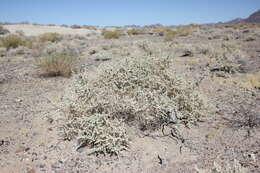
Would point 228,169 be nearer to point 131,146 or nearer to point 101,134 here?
point 131,146

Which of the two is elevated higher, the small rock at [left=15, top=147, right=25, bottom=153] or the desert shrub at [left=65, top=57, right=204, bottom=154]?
the desert shrub at [left=65, top=57, right=204, bottom=154]

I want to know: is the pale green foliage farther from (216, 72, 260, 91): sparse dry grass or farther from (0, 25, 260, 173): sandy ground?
(216, 72, 260, 91): sparse dry grass

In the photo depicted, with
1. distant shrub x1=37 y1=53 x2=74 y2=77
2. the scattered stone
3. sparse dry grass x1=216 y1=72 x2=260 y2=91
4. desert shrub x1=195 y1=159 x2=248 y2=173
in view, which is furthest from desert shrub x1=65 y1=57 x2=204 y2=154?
distant shrub x1=37 y1=53 x2=74 y2=77

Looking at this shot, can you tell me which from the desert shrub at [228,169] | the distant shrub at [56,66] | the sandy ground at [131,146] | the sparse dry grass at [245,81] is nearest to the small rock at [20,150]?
the sandy ground at [131,146]

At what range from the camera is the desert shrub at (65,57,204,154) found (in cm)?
334

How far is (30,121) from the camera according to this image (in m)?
4.25

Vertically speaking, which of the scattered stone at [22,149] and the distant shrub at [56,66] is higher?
the distant shrub at [56,66]

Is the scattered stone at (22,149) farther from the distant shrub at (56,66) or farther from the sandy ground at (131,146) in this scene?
the distant shrub at (56,66)

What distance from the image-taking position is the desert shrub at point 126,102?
334cm

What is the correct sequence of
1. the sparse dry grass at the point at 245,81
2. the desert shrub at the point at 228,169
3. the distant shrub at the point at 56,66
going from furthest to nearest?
the distant shrub at the point at 56,66
the sparse dry grass at the point at 245,81
the desert shrub at the point at 228,169

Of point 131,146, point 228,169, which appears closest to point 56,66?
point 131,146

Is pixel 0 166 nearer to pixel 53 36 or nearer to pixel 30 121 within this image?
pixel 30 121

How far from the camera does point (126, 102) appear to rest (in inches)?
146

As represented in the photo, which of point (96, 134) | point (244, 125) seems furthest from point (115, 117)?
point (244, 125)
